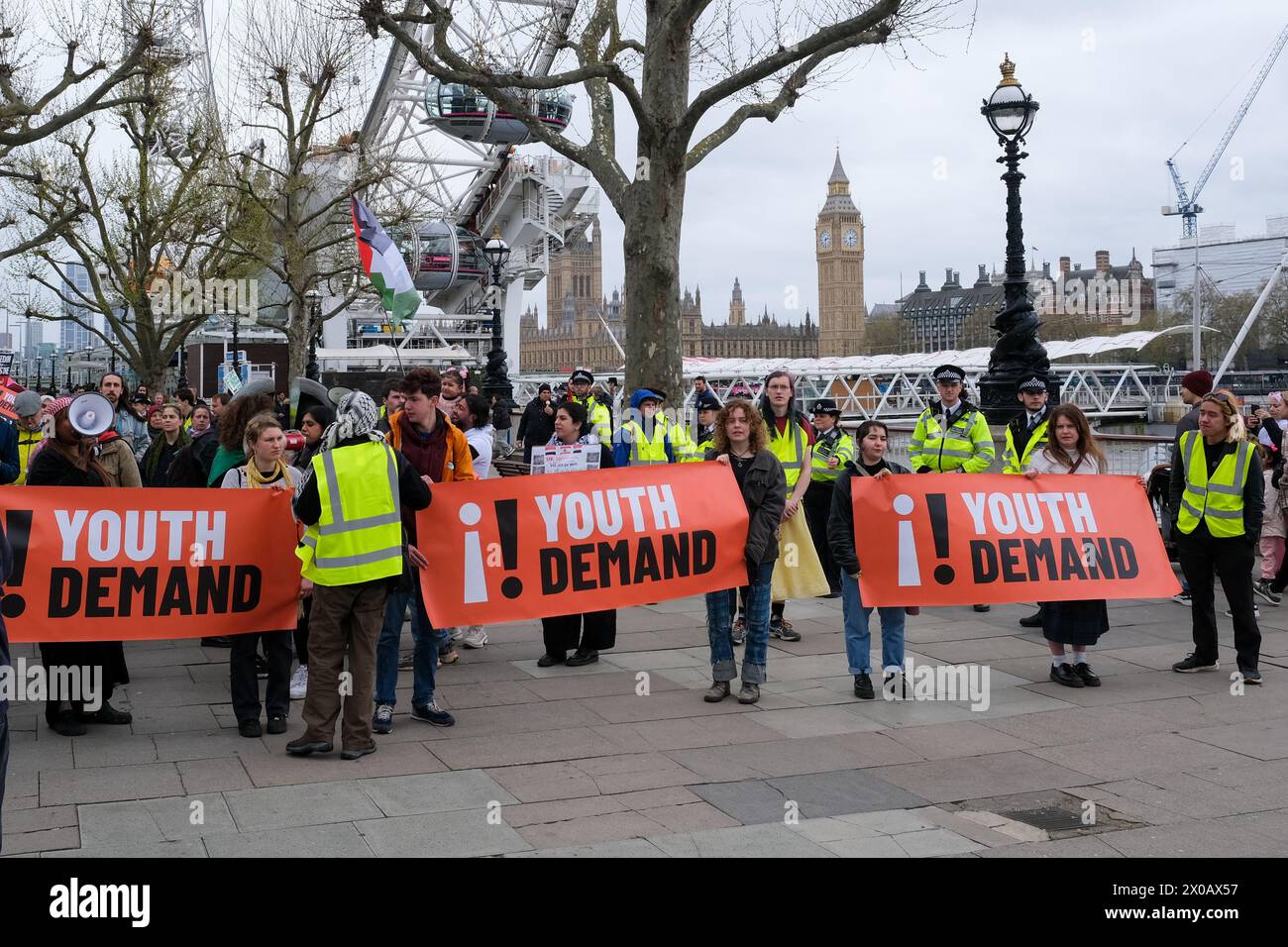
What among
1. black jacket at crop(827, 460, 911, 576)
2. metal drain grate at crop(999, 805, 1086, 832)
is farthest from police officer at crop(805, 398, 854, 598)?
metal drain grate at crop(999, 805, 1086, 832)

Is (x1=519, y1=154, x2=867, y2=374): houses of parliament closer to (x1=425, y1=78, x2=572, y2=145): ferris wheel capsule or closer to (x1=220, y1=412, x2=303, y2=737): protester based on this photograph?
(x1=425, y1=78, x2=572, y2=145): ferris wheel capsule

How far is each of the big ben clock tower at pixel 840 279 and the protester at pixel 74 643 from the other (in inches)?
6874

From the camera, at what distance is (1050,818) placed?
604cm

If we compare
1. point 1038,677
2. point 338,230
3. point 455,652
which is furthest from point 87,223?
point 1038,677

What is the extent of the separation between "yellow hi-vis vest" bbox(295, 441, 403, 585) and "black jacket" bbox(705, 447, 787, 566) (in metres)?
2.36

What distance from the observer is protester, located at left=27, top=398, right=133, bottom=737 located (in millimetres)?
7684

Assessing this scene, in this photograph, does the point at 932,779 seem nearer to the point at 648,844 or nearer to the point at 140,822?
the point at 648,844

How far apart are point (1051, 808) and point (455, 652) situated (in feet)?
16.1

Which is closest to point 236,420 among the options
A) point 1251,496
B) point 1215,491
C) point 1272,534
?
point 1215,491

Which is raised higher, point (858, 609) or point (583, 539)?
point (583, 539)

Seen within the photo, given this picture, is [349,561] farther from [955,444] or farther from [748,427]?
[955,444]

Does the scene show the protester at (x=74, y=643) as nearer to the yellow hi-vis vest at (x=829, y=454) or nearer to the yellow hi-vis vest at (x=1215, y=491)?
the yellow hi-vis vest at (x=829, y=454)

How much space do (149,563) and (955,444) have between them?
20.9 feet

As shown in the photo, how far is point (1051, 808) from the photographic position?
620 centimetres
